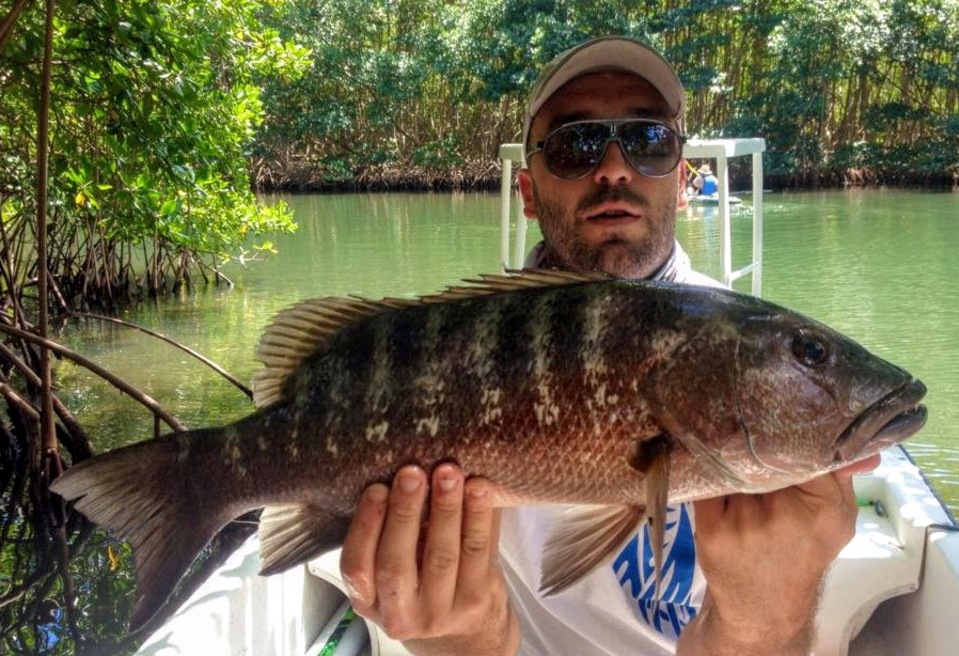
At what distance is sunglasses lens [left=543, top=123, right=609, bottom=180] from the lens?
257 cm

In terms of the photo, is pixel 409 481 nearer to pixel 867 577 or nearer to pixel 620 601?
pixel 620 601

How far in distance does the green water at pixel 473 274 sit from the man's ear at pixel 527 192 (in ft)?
14.1

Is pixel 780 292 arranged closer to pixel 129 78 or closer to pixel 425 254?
pixel 425 254

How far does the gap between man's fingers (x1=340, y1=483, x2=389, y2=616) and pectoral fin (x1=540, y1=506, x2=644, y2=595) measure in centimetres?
33

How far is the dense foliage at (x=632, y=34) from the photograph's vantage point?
29.1 metres

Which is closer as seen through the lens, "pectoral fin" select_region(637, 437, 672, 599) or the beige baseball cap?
"pectoral fin" select_region(637, 437, 672, 599)

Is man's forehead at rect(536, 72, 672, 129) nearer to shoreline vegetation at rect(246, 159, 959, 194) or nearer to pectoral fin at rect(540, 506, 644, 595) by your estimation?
pectoral fin at rect(540, 506, 644, 595)

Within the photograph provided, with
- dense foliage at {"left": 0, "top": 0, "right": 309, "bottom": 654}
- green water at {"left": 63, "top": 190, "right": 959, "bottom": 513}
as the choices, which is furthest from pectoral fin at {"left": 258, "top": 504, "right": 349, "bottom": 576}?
green water at {"left": 63, "top": 190, "right": 959, "bottom": 513}

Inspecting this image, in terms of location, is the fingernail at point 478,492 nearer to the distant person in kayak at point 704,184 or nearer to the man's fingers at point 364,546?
the man's fingers at point 364,546

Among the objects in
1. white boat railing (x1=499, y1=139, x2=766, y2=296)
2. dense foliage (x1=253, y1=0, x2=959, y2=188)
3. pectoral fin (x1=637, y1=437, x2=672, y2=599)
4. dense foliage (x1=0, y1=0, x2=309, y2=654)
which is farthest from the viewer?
dense foliage (x1=253, y1=0, x2=959, y2=188)

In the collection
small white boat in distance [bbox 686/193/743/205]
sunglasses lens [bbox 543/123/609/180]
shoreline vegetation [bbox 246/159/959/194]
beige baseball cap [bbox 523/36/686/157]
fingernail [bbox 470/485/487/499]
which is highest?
shoreline vegetation [bbox 246/159/959/194]

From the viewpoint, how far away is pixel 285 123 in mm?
35219


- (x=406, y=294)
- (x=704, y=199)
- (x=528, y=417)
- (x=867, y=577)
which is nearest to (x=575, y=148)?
(x=528, y=417)

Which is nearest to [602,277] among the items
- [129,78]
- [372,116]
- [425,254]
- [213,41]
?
[129,78]
